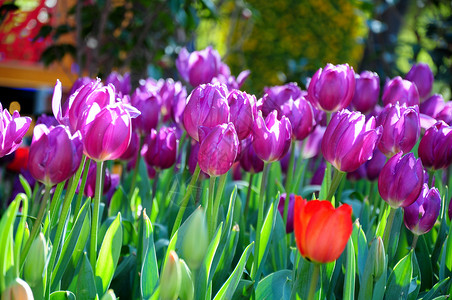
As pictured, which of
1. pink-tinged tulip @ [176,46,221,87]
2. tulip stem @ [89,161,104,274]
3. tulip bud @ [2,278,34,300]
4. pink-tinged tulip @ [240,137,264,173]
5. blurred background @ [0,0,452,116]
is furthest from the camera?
blurred background @ [0,0,452,116]

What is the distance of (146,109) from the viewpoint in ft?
3.91

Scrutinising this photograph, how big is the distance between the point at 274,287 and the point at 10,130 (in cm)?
44

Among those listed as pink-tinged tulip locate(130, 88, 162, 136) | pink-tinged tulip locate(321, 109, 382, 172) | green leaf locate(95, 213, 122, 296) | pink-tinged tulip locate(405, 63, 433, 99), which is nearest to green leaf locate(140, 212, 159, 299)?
green leaf locate(95, 213, 122, 296)

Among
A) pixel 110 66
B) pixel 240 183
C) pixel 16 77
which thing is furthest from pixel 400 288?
pixel 16 77

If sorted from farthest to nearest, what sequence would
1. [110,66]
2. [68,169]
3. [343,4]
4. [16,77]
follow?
1. [343,4]
2. [16,77]
3. [110,66]
4. [68,169]

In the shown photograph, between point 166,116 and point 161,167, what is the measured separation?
30 cm

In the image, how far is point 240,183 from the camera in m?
1.49

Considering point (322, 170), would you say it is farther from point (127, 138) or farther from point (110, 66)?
point (110, 66)

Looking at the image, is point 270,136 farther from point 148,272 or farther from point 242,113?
point 148,272

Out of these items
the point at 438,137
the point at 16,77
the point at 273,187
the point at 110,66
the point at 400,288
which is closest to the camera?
the point at 400,288

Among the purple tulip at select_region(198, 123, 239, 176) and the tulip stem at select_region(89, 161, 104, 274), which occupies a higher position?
the purple tulip at select_region(198, 123, 239, 176)

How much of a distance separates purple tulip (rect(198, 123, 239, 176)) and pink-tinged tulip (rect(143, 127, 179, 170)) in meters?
0.33

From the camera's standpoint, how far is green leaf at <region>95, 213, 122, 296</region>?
0.84 metres

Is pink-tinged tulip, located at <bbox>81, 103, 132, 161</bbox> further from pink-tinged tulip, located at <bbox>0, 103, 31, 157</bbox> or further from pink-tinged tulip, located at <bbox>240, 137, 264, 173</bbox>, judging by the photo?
pink-tinged tulip, located at <bbox>240, 137, 264, 173</bbox>
